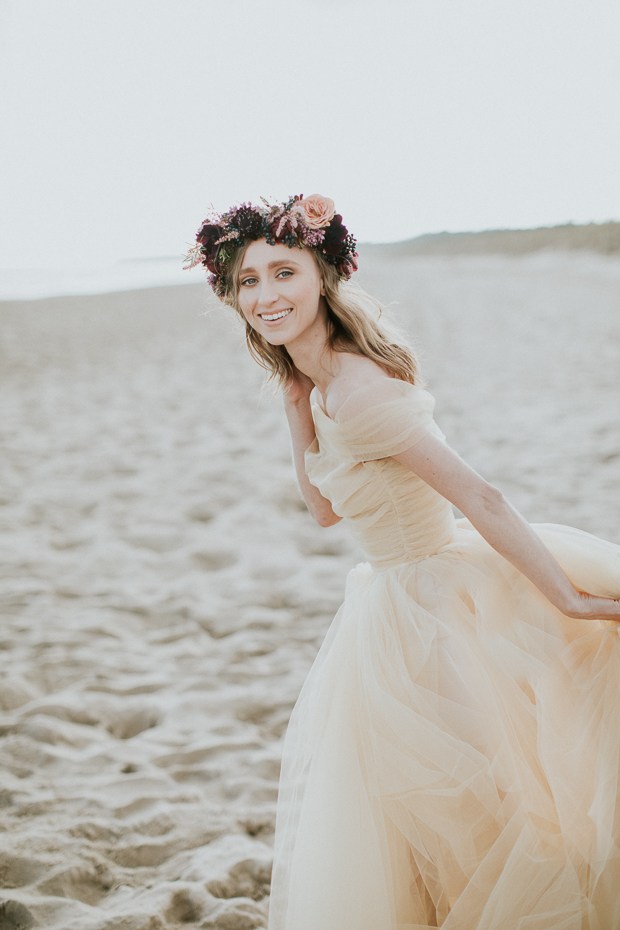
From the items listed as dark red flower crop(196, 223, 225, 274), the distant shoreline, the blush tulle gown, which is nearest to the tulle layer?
the blush tulle gown

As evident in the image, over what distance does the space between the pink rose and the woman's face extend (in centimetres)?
7

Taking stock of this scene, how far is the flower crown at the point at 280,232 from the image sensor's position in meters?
1.71

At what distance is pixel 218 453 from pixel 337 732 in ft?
13.5

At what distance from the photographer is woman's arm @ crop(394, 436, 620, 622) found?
1.49 metres

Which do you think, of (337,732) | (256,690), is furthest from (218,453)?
(337,732)

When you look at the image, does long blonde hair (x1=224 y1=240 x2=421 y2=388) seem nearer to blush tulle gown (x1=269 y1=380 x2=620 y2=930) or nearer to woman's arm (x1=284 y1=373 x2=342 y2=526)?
blush tulle gown (x1=269 y1=380 x2=620 y2=930)

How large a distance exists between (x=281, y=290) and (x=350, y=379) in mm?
291

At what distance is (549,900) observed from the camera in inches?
53.4

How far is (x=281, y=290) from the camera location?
1.70 meters

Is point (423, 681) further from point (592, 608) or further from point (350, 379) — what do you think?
point (350, 379)

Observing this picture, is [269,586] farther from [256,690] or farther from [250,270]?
[250,270]

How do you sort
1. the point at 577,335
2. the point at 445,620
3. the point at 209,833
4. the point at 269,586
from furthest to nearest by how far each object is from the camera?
the point at 577,335 < the point at 269,586 < the point at 209,833 < the point at 445,620

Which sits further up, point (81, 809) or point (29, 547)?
point (29, 547)

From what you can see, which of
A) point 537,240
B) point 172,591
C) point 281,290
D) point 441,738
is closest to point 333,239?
point 281,290
